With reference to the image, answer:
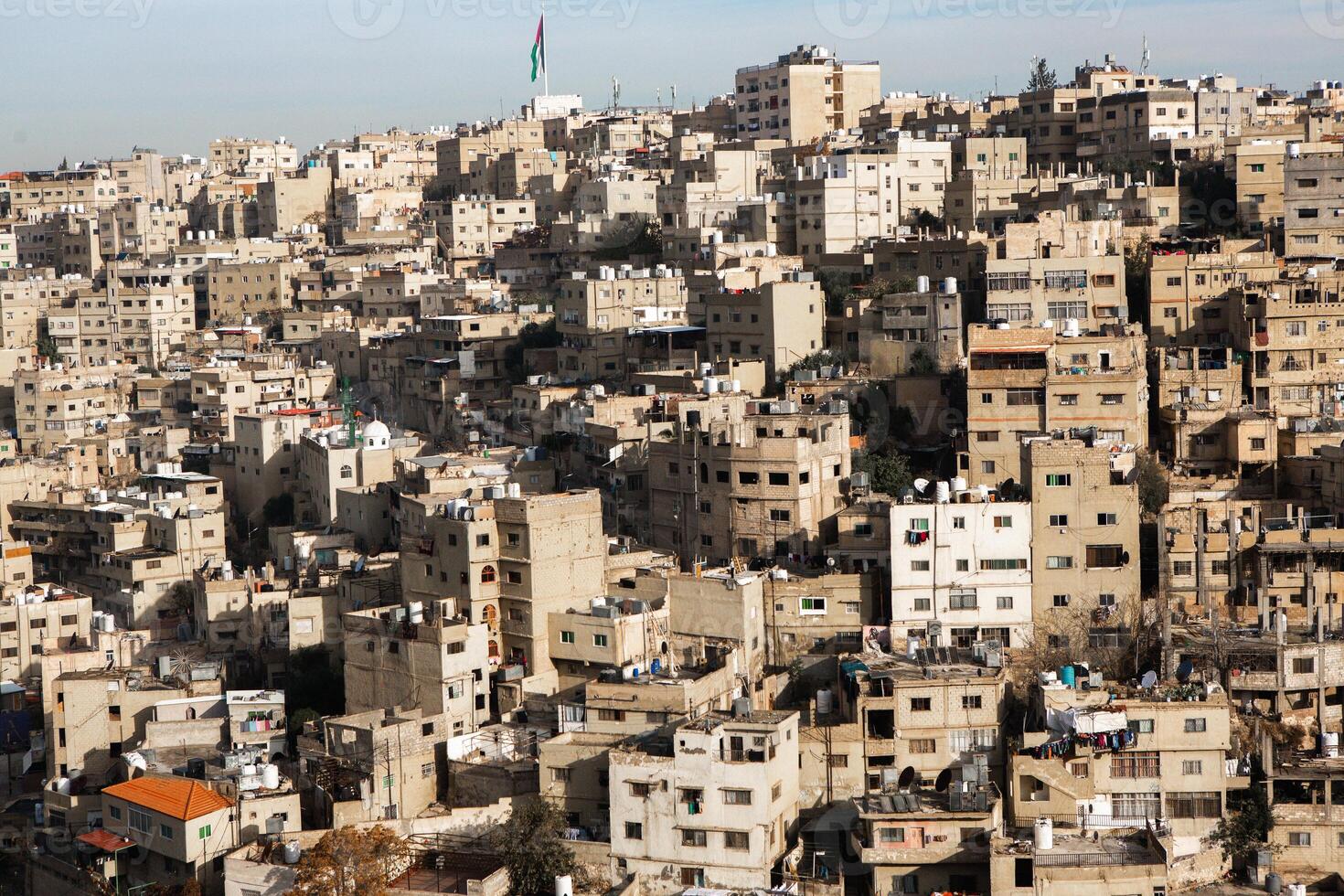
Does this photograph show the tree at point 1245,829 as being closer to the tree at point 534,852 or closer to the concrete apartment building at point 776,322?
the tree at point 534,852

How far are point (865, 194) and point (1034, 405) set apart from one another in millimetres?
12989

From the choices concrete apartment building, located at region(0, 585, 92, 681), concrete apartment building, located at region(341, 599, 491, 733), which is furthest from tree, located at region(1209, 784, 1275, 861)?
concrete apartment building, located at region(0, 585, 92, 681)

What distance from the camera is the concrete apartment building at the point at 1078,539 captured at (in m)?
23.8

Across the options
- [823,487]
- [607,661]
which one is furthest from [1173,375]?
[607,661]

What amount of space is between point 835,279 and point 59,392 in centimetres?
1634

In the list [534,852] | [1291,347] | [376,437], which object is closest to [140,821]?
[534,852]

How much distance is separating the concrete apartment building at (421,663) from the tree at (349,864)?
3234 mm

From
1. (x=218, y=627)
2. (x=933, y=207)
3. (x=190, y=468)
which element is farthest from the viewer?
(x=933, y=207)

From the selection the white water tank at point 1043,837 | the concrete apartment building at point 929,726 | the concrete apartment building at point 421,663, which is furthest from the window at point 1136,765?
the concrete apartment building at point 421,663

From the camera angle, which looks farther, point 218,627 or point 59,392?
point 59,392

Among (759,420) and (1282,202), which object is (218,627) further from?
(1282,202)

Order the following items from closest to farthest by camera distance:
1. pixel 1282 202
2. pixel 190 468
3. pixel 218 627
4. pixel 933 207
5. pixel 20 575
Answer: pixel 218 627
pixel 20 575
pixel 1282 202
pixel 190 468
pixel 933 207

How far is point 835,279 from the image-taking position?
3491 cm

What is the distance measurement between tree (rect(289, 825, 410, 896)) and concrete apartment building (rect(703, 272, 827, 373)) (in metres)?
13.9
